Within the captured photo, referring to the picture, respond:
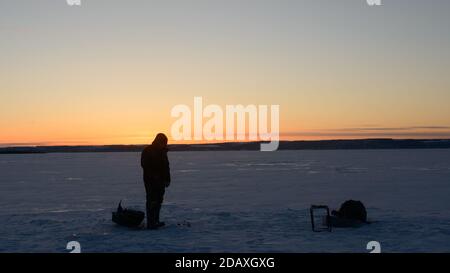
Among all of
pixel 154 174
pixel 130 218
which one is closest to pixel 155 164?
pixel 154 174

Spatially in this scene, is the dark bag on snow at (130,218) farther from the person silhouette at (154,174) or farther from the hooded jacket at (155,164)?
the hooded jacket at (155,164)

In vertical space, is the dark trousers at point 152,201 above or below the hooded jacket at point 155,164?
below

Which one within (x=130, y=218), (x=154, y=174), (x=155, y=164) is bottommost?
(x=130, y=218)

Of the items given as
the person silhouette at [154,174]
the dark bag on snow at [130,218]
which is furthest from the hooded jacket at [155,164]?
the dark bag on snow at [130,218]

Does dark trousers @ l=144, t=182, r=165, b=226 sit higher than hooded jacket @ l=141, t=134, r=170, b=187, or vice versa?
hooded jacket @ l=141, t=134, r=170, b=187

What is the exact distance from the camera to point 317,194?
1833 cm

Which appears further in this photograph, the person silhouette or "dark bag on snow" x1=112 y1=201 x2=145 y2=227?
"dark bag on snow" x1=112 y1=201 x2=145 y2=227

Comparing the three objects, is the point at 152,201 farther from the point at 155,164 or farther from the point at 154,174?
the point at 155,164

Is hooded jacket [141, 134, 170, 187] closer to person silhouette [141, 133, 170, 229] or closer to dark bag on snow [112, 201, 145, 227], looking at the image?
person silhouette [141, 133, 170, 229]

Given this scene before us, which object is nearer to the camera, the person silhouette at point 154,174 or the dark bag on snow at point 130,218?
the person silhouette at point 154,174

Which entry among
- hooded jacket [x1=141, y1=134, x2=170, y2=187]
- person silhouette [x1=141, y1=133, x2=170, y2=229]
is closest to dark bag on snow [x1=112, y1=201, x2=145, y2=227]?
person silhouette [x1=141, y1=133, x2=170, y2=229]

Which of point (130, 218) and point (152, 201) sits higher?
point (152, 201)

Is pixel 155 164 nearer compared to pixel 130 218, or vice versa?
pixel 155 164
